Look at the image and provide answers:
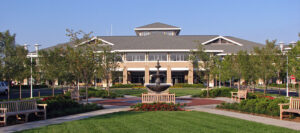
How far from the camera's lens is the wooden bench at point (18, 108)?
12.6m

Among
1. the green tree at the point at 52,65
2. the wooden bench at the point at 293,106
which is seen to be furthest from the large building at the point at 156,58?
the wooden bench at the point at 293,106

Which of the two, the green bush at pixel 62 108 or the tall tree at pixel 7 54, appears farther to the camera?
the tall tree at pixel 7 54

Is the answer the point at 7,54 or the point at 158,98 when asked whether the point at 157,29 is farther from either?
the point at 7,54

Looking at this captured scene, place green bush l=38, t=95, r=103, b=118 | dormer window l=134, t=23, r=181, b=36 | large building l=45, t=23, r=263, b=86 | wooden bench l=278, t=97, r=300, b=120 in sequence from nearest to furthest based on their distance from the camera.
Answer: wooden bench l=278, t=97, r=300, b=120
green bush l=38, t=95, r=103, b=118
large building l=45, t=23, r=263, b=86
dormer window l=134, t=23, r=181, b=36

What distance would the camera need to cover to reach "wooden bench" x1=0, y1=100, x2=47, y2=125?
12633 millimetres

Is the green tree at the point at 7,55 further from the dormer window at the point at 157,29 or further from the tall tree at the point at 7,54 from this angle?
the dormer window at the point at 157,29

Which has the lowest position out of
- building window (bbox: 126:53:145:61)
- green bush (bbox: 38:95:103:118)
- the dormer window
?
green bush (bbox: 38:95:103:118)

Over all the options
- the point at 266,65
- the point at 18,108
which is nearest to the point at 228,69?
the point at 266,65

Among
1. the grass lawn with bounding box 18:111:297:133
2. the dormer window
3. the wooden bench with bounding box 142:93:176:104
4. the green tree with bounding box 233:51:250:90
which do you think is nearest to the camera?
the grass lawn with bounding box 18:111:297:133

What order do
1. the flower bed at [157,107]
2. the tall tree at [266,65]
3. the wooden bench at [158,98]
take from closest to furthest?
1. the flower bed at [157,107]
2. the wooden bench at [158,98]
3. the tall tree at [266,65]

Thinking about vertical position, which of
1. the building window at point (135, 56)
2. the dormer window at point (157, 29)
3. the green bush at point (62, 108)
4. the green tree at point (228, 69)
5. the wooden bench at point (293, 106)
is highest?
the dormer window at point (157, 29)

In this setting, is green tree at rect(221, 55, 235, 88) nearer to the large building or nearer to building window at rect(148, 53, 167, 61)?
the large building

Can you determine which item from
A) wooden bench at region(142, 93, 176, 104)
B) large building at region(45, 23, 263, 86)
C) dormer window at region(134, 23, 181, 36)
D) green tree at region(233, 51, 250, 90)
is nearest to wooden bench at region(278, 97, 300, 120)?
wooden bench at region(142, 93, 176, 104)

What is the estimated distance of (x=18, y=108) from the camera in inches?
537
